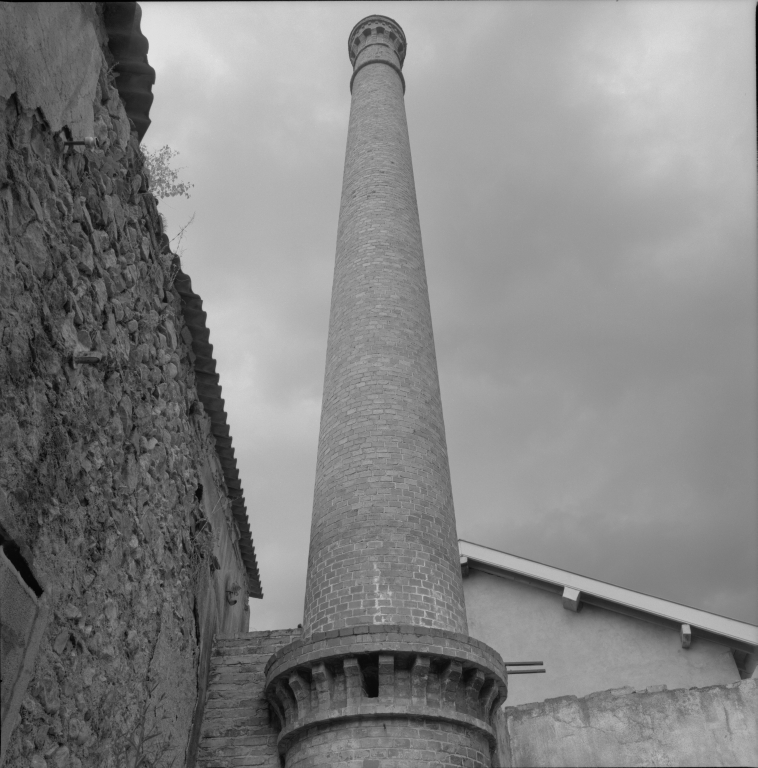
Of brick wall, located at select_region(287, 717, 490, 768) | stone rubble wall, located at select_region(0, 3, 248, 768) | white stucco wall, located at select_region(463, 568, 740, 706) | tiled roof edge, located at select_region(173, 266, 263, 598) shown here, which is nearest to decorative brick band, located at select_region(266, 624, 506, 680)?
brick wall, located at select_region(287, 717, 490, 768)

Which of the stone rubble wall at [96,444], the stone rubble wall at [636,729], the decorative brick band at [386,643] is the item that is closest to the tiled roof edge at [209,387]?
the stone rubble wall at [96,444]

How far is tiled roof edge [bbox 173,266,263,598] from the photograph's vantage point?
905 centimetres

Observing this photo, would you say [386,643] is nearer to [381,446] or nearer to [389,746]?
[389,746]

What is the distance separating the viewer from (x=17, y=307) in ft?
16.3

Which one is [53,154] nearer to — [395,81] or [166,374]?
[166,374]

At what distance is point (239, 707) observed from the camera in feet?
28.1

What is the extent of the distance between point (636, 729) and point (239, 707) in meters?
4.49

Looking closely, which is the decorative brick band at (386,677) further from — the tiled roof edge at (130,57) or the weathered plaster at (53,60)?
the tiled roof edge at (130,57)

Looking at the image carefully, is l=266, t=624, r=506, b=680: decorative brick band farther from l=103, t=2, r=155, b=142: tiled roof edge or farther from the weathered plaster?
l=103, t=2, r=155, b=142: tiled roof edge

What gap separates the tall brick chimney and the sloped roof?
4.42 meters

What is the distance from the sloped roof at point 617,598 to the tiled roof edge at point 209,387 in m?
4.45

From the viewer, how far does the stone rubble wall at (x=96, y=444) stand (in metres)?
5.00

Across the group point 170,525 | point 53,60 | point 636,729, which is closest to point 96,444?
point 170,525

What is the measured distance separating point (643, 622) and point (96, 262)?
33.4ft
